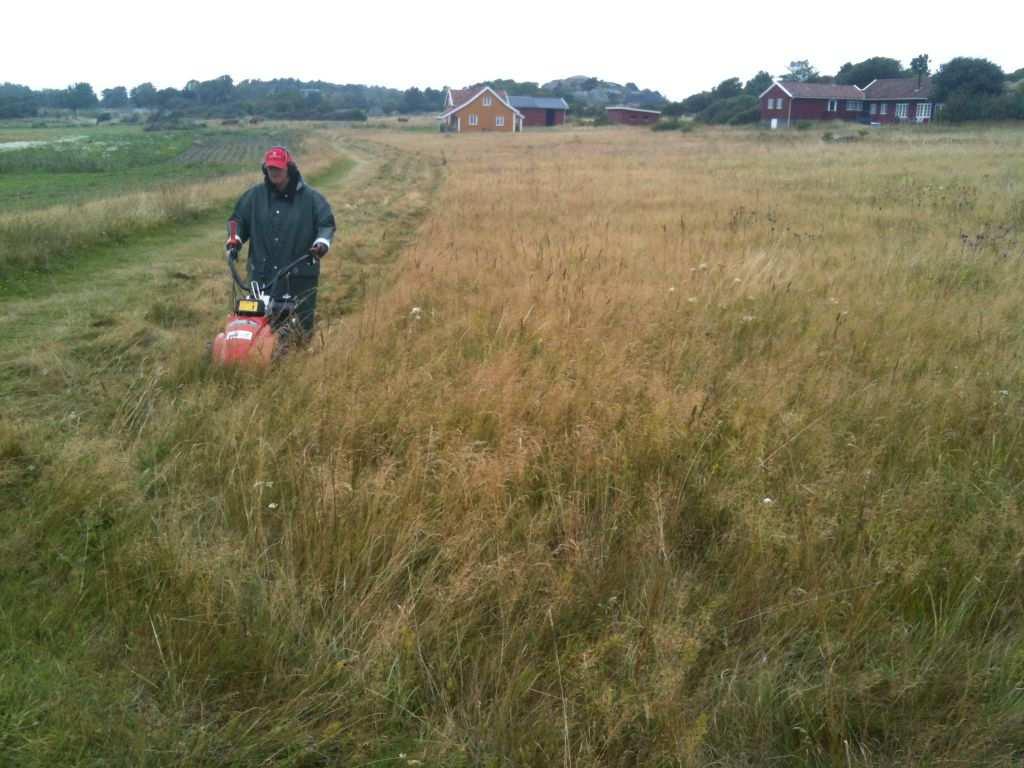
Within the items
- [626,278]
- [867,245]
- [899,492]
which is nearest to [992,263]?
[867,245]

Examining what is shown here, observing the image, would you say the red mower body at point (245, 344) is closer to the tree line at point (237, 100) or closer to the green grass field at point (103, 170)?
the green grass field at point (103, 170)

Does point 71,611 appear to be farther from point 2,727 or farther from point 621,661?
point 621,661

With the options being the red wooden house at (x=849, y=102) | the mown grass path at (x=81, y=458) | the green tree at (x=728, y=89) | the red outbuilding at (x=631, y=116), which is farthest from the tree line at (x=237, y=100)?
the mown grass path at (x=81, y=458)

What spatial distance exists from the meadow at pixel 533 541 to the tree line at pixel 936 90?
5218 cm

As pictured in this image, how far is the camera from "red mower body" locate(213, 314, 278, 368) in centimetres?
518

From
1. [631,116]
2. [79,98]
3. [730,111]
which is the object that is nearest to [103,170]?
[730,111]

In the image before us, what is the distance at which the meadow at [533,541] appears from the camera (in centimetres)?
254

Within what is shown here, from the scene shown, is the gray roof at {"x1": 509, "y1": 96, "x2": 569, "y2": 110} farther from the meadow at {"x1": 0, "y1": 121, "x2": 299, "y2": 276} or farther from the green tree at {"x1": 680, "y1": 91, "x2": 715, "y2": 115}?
the meadow at {"x1": 0, "y1": 121, "x2": 299, "y2": 276}

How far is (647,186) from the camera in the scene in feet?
54.0

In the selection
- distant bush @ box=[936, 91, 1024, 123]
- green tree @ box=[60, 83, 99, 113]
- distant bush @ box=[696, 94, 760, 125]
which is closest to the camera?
distant bush @ box=[936, 91, 1024, 123]

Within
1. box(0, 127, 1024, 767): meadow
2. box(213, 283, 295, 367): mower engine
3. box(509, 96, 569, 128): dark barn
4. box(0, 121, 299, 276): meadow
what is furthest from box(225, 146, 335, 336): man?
box(509, 96, 569, 128): dark barn

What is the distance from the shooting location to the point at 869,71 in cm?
7881

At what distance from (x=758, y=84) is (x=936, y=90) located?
3265cm

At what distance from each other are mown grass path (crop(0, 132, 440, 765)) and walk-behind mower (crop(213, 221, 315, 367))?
1.17ft
